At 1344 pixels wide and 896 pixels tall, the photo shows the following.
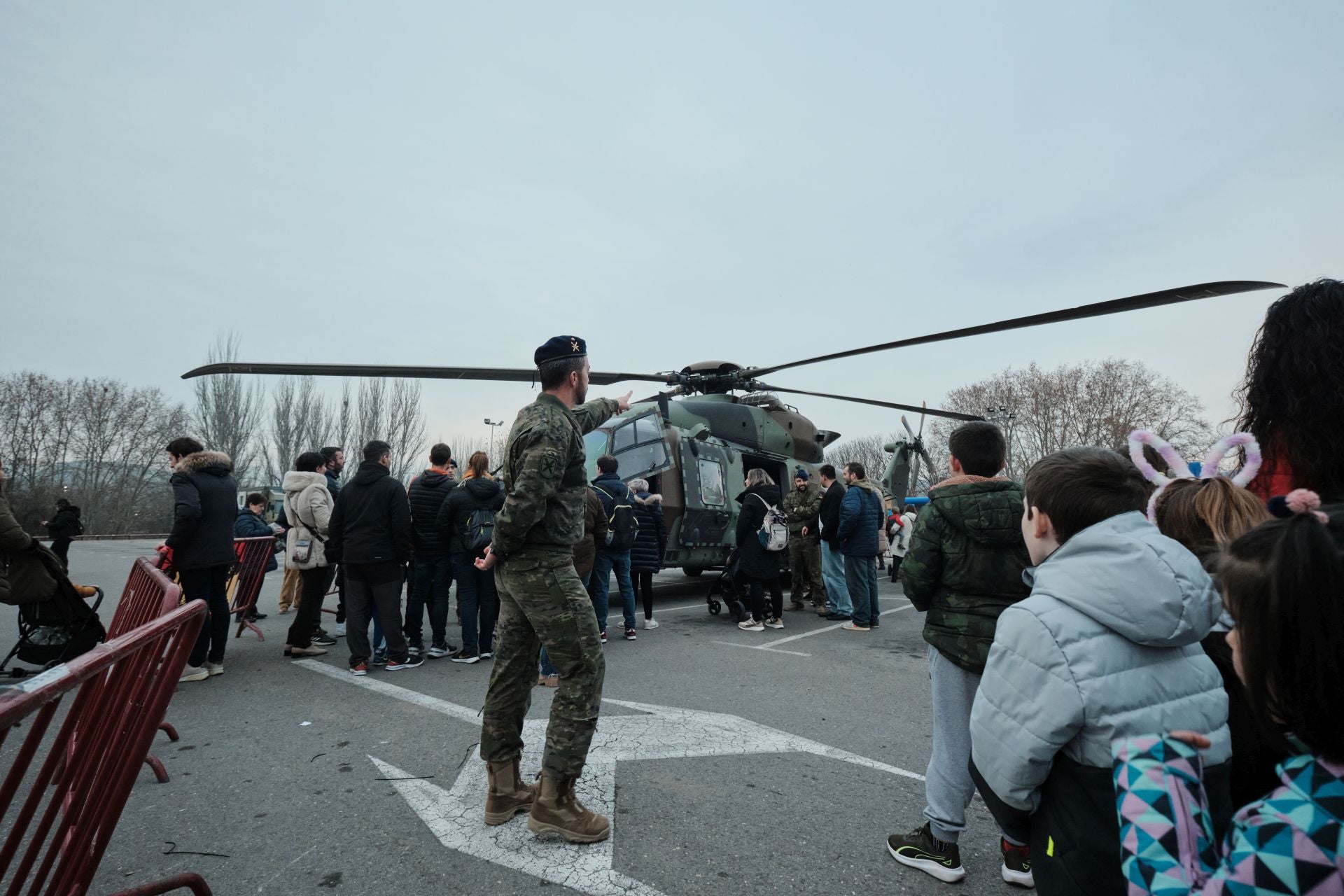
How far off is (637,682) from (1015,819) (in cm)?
400

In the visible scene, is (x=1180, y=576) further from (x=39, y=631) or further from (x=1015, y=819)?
(x=39, y=631)

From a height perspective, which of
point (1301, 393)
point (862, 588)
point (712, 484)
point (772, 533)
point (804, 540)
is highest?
point (1301, 393)

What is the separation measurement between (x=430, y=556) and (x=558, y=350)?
3.90 metres

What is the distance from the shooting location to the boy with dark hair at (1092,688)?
5.09ft

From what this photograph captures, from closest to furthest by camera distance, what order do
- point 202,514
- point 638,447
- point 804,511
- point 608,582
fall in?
point 202,514 → point 608,582 → point 804,511 → point 638,447

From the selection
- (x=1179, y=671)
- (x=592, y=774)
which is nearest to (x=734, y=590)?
(x=592, y=774)

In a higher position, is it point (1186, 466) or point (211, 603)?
point (1186, 466)

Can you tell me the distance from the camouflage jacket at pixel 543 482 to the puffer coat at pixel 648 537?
15.1 ft

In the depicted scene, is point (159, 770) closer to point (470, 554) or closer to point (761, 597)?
point (470, 554)

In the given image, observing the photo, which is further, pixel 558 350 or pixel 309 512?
pixel 309 512

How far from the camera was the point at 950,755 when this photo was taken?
2725 mm

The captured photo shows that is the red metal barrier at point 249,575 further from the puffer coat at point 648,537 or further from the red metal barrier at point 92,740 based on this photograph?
the red metal barrier at point 92,740

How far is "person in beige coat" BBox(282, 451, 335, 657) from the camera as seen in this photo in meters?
6.48

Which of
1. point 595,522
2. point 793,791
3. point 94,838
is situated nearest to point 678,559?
point 595,522
